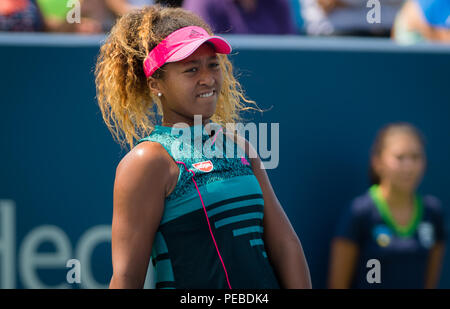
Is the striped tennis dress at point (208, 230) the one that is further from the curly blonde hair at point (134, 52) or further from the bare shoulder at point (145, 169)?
the curly blonde hair at point (134, 52)

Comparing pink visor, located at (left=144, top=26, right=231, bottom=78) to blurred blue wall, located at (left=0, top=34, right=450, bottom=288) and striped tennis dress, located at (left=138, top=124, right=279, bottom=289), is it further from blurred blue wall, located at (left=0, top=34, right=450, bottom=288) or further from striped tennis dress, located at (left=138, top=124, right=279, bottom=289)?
blurred blue wall, located at (left=0, top=34, right=450, bottom=288)

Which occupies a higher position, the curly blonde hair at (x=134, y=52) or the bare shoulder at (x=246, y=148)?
the curly blonde hair at (x=134, y=52)

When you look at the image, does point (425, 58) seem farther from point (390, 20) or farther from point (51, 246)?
point (51, 246)

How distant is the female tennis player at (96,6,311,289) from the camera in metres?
1.75

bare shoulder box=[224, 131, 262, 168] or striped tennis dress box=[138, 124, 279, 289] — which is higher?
bare shoulder box=[224, 131, 262, 168]

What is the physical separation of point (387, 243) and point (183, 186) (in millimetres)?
1854

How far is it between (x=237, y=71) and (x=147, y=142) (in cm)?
154

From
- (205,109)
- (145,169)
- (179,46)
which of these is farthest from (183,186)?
(179,46)

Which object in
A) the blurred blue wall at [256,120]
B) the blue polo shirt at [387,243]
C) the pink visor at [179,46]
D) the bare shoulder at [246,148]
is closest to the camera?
the pink visor at [179,46]

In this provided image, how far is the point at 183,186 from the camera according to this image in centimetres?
180

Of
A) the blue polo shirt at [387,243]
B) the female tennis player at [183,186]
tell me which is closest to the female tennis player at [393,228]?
the blue polo shirt at [387,243]

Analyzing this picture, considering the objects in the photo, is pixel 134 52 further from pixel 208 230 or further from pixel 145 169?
pixel 208 230

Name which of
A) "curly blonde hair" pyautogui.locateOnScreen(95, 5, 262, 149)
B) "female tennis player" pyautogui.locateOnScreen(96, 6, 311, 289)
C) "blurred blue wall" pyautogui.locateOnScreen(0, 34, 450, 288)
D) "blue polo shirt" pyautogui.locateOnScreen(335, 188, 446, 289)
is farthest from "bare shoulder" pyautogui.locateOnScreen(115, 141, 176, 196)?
"blue polo shirt" pyautogui.locateOnScreen(335, 188, 446, 289)

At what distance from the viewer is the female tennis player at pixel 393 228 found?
131 inches
